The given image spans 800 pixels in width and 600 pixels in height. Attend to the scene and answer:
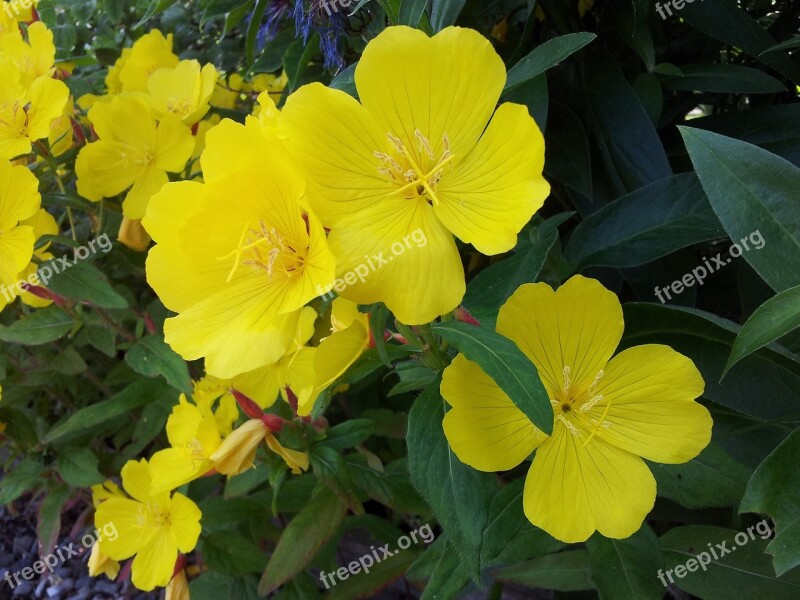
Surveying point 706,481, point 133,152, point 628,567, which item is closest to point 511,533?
point 628,567

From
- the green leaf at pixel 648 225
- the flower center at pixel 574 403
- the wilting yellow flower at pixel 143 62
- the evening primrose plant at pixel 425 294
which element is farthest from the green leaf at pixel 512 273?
the wilting yellow flower at pixel 143 62

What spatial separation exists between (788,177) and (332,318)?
57cm

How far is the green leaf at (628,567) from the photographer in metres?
0.92

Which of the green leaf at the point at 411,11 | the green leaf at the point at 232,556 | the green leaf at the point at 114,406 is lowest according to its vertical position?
the green leaf at the point at 232,556

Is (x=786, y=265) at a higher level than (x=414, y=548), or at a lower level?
higher

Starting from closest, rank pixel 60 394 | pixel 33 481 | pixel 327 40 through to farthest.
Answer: pixel 327 40, pixel 33 481, pixel 60 394

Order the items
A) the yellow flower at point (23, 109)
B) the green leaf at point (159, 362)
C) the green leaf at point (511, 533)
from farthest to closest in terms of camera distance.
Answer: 1. the green leaf at point (159, 362)
2. the yellow flower at point (23, 109)
3. the green leaf at point (511, 533)

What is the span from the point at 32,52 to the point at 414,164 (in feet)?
3.50

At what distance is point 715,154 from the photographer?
0.80m

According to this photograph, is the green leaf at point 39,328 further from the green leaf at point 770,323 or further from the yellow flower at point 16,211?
the green leaf at point 770,323

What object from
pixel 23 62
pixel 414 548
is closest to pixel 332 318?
pixel 414 548

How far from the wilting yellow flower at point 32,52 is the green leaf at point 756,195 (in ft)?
3.97

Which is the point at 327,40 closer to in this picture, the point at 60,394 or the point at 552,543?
the point at 552,543

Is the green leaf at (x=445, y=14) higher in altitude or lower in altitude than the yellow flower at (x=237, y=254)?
higher
